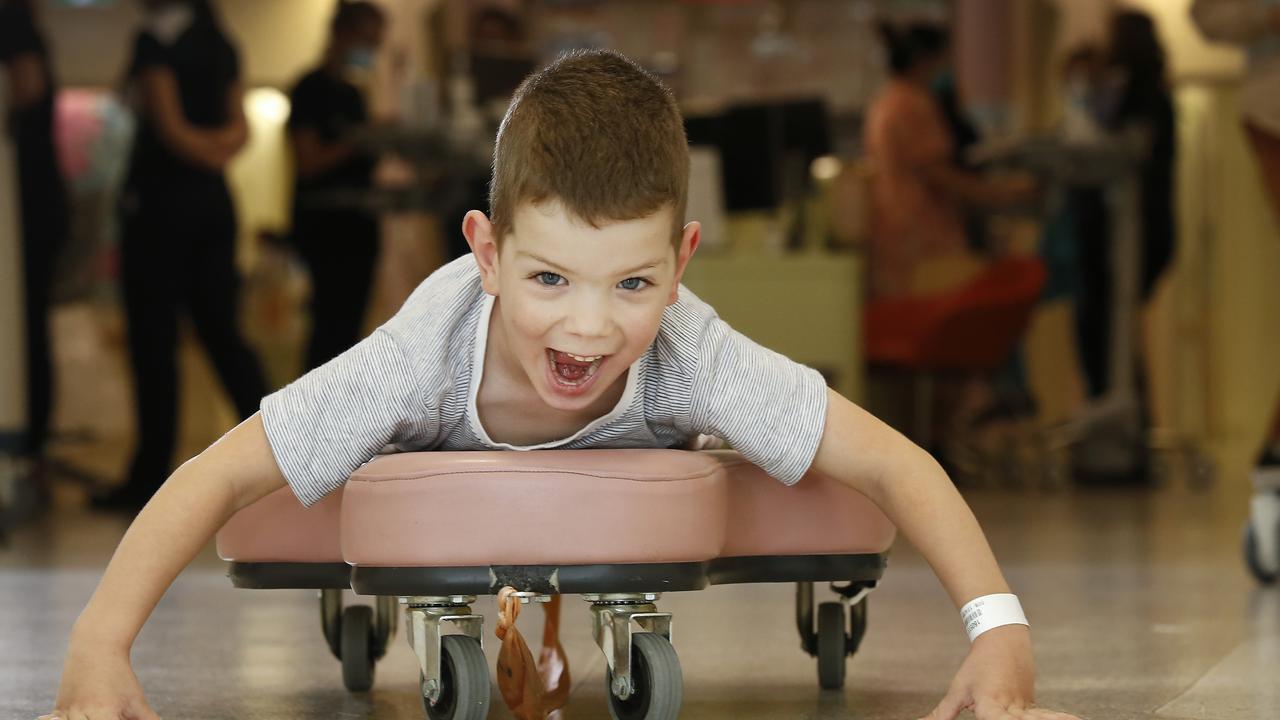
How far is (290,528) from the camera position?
57.7 inches

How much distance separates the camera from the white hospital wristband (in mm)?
1296

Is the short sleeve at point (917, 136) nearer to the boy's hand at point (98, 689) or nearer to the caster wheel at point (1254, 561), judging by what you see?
the caster wheel at point (1254, 561)

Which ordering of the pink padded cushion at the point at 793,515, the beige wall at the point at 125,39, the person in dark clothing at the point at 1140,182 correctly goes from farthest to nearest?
the beige wall at the point at 125,39 < the person in dark clothing at the point at 1140,182 < the pink padded cushion at the point at 793,515

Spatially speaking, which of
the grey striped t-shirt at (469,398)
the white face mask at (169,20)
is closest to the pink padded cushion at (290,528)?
the grey striped t-shirt at (469,398)

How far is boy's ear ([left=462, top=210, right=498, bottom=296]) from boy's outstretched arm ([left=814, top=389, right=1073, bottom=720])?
0.30 meters

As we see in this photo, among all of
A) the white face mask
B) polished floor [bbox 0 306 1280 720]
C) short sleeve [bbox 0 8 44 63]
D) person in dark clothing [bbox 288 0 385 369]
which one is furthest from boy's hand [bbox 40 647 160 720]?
person in dark clothing [bbox 288 0 385 369]

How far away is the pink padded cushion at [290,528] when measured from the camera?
1.46 metres

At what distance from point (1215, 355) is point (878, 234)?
2279 mm

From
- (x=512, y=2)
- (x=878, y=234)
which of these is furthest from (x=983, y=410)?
(x=512, y=2)

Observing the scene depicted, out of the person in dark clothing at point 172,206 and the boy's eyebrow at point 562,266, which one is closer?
the boy's eyebrow at point 562,266

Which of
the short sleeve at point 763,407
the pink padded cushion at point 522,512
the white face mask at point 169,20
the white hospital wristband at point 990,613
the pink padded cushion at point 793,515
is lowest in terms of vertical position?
Answer: the white hospital wristband at point 990,613

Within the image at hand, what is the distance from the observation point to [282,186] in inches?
267

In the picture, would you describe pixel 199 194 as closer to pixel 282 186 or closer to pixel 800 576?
pixel 282 186

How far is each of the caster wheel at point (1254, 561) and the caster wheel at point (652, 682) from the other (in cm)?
157
